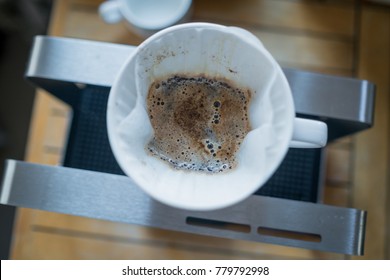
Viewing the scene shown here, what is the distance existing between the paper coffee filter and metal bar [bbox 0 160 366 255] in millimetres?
81

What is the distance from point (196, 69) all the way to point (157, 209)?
17cm

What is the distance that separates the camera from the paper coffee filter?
0.41m

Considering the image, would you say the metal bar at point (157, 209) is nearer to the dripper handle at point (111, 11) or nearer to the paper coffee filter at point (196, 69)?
the paper coffee filter at point (196, 69)

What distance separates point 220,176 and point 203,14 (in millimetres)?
479

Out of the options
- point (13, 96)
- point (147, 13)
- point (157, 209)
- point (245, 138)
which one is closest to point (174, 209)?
point (157, 209)

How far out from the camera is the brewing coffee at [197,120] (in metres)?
0.48

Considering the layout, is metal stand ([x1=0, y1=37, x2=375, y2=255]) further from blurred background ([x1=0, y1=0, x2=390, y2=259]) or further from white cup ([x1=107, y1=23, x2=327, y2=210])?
blurred background ([x1=0, y1=0, x2=390, y2=259])

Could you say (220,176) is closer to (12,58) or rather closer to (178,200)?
(178,200)

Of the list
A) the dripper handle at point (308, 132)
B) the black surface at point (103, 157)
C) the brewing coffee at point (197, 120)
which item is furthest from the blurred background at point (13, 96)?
the dripper handle at point (308, 132)

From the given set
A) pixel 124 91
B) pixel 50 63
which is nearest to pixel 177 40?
pixel 124 91

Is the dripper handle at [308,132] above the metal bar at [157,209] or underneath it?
above

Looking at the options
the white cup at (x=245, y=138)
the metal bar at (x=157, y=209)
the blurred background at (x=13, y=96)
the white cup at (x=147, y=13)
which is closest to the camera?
the white cup at (x=245, y=138)

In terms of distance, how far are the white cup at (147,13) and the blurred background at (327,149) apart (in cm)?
7

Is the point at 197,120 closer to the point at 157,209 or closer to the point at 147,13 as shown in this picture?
the point at 157,209
